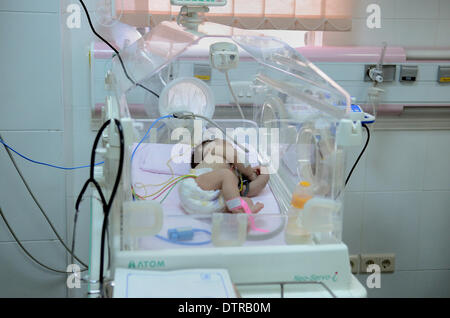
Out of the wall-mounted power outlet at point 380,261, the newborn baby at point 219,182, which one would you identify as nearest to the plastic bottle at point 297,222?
the newborn baby at point 219,182

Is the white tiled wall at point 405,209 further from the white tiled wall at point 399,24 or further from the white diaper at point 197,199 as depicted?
the white diaper at point 197,199

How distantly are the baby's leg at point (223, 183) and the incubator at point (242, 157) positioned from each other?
8cm

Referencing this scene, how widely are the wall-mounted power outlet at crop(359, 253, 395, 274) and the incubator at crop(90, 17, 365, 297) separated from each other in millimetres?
909

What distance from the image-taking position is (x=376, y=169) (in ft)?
7.84

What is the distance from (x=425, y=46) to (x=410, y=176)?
0.59 m

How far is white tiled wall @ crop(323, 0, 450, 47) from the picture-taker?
2.26 m

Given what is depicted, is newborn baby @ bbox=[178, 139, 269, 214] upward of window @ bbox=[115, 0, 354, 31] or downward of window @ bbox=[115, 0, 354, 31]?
downward

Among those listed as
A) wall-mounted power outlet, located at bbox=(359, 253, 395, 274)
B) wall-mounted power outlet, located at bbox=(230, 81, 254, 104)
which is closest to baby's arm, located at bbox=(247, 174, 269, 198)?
wall-mounted power outlet, located at bbox=(230, 81, 254, 104)

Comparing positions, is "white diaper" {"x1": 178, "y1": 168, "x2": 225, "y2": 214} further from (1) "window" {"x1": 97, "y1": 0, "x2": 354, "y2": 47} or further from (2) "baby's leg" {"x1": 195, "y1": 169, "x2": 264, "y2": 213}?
(1) "window" {"x1": 97, "y1": 0, "x2": 354, "y2": 47}

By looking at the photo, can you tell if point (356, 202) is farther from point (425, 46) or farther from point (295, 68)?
point (295, 68)

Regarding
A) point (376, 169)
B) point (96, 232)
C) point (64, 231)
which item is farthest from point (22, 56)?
point (376, 169)

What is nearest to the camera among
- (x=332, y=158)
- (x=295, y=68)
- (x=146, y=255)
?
(x=146, y=255)

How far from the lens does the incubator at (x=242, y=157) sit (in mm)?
1116

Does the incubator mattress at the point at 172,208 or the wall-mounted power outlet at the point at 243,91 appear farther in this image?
the wall-mounted power outlet at the point at 243,91
